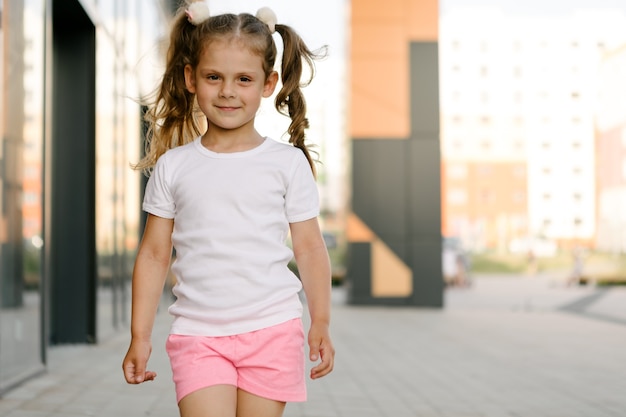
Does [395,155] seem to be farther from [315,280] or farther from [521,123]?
[521,123]

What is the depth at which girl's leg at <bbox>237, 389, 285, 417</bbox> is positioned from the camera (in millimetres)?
2576

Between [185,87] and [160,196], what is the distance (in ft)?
1.20

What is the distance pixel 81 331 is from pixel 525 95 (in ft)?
278

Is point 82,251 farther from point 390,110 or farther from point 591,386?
point 390,110

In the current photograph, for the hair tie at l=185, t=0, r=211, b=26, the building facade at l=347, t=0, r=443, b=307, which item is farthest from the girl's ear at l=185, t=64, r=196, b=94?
the building facade at l=347, t=0, r=443, b=307

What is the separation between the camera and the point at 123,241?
35.7 feet

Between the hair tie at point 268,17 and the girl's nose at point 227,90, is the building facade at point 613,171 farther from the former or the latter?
the girl's nose at point 227,90

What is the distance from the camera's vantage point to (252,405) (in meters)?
2.57

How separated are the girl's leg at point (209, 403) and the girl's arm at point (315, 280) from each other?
246mm

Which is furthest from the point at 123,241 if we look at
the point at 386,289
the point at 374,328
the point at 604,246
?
the point at 604,246

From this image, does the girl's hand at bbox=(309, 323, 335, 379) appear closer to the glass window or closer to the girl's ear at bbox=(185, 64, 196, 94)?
the girl's ear at bbox=(185, 64, 196, 94)

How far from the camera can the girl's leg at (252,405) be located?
2.58 meters

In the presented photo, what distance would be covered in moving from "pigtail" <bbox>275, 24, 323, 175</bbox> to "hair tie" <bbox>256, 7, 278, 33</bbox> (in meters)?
0.08

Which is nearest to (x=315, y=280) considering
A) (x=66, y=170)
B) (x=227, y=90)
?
(x=227, y=90)
